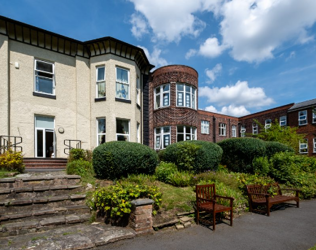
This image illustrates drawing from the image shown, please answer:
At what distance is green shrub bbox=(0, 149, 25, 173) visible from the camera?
27.6 feet

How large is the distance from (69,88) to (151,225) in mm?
11237

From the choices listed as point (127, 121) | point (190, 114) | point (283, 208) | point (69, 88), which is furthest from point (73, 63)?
point (283, 208)

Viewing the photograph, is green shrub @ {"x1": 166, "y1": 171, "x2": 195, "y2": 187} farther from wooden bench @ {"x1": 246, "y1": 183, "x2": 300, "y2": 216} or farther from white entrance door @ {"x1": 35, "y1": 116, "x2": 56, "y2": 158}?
white entrance door @ {"x1": 35, "y1": 116, "x2": 56, "y2": 158}

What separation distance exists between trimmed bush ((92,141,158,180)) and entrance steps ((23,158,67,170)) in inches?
174

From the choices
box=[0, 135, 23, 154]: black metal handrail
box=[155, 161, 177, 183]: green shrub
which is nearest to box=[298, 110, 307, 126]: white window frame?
box=[155, 161, 177, 183]: green shrub

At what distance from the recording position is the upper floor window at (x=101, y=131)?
43.7ft

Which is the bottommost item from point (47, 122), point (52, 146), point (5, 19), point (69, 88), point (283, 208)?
point (283, 208)

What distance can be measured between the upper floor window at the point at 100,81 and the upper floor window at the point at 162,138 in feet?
18.1

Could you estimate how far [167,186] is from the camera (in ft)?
24.8

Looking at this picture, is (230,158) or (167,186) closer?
(167,186)

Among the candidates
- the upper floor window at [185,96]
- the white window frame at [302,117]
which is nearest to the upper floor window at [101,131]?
the upper floor window at [185,96]

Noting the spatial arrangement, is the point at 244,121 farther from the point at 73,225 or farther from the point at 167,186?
the point at 73,225

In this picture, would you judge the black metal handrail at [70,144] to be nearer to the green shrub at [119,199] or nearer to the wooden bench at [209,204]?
the green shrub at [119,199]

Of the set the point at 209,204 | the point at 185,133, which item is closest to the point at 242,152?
the point at 185,133
